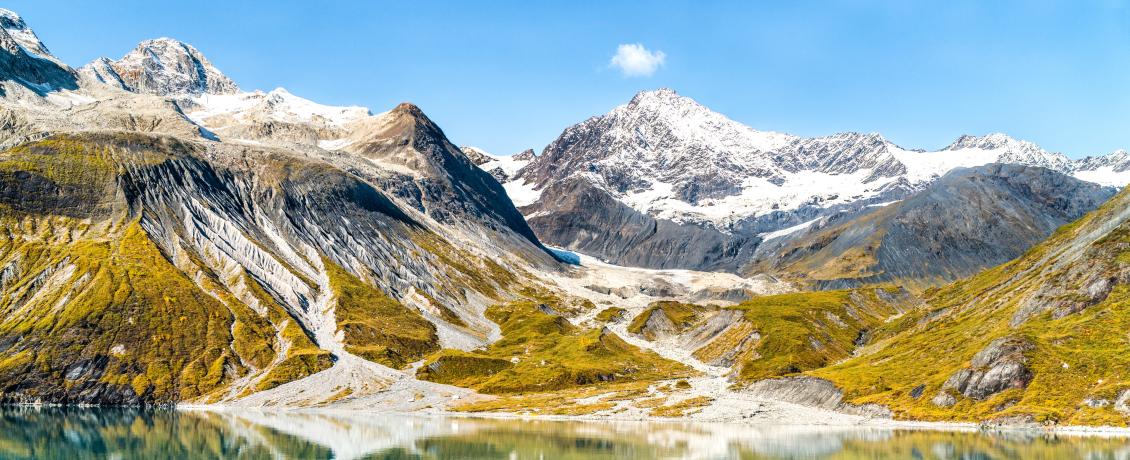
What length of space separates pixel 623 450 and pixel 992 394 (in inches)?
3186

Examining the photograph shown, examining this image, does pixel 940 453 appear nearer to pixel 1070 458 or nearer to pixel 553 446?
pixel 1070 458

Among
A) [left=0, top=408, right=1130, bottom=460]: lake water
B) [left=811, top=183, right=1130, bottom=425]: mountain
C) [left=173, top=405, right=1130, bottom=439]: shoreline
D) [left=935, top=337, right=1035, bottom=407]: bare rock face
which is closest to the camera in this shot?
[left=0, top=408, right=1130, bottom=460]: lake water

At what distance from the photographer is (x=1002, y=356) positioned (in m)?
170

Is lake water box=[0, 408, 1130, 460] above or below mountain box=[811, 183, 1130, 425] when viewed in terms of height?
below

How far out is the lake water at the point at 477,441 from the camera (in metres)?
123

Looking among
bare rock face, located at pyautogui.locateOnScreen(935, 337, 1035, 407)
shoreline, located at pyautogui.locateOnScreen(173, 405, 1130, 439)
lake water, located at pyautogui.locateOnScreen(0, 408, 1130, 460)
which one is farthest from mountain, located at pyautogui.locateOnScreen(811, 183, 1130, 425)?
lake water, located at pyautogui.locateOnScreen(0, 408, 1130, 460)

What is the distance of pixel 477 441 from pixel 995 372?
10020cm

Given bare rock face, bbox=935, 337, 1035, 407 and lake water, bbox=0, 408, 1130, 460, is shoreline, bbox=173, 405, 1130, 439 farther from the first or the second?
bare rock face, bbox=935, 337, 1035, 407

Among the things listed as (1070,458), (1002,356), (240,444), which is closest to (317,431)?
(240,444)

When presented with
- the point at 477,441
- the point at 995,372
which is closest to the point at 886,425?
the point at 995,372

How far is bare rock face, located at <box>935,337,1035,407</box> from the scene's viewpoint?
6471 inches

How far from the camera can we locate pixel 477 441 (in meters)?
142

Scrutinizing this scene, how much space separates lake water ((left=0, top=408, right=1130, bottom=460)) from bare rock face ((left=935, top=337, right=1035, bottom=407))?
22.9 metres

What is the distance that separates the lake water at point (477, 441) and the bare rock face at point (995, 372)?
22.9 metres
